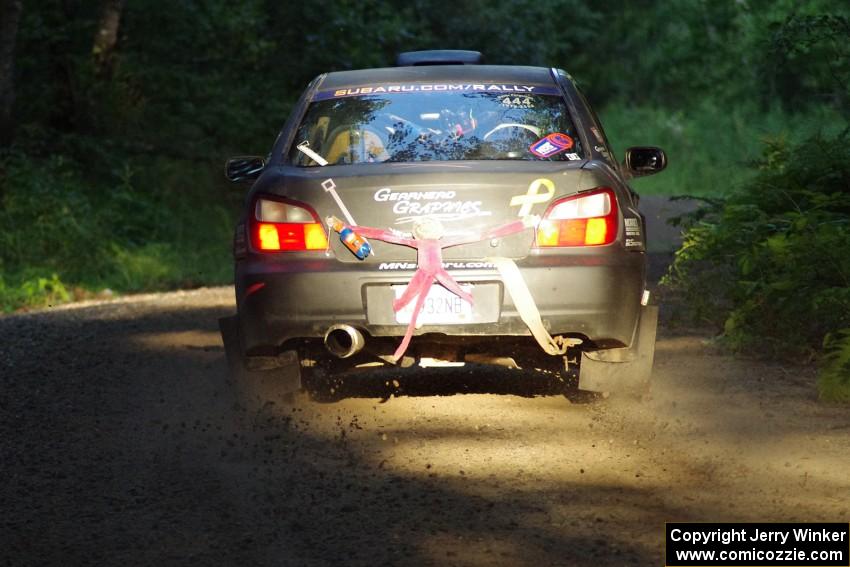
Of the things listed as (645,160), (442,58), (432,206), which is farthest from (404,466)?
(442,58)

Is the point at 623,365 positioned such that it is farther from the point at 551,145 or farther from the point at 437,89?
the point at 437,89

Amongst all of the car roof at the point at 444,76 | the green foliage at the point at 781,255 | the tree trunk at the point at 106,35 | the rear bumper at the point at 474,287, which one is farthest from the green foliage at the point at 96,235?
the rear bumper at the point at 474,287

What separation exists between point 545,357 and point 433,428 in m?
0.80

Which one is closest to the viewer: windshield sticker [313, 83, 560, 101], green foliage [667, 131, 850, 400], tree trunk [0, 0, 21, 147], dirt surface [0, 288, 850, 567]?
dirt surface [0, 288, 850, 567]

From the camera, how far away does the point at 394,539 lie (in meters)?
5.32

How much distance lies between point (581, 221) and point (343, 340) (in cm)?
120

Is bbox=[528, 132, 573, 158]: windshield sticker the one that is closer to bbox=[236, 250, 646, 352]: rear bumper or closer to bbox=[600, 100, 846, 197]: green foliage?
bbox=[236, 250, 646, 352]: rear bumper

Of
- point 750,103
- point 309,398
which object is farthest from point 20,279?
point 750,103

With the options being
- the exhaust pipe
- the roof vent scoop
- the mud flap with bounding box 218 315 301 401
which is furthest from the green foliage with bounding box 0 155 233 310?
the exhaust pipe

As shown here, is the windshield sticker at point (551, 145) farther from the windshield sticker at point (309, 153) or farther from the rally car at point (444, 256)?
the windshield sticker at point (309, 153)

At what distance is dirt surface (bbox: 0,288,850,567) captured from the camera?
17.4ft

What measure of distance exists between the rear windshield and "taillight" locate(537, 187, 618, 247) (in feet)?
1.25

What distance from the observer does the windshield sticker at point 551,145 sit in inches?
303

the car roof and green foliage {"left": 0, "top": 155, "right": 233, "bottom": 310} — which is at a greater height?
the car roof
